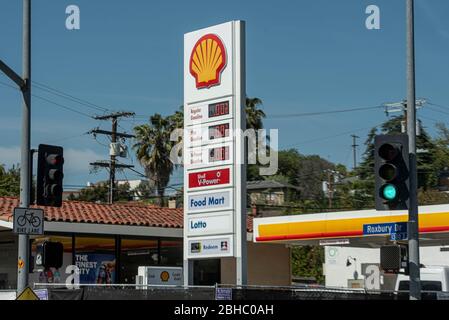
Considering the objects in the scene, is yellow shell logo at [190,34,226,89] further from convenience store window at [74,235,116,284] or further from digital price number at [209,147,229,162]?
convenience store window at [74,235,116,284]

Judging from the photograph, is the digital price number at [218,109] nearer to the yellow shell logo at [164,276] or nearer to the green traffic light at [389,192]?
the green traffic light at [389,192]

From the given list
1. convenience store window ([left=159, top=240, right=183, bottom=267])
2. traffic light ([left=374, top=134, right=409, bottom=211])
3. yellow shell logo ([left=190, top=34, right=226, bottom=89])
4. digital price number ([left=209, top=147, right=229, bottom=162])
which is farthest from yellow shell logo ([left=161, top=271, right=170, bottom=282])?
traffic light ([left=374, top=134, right=409, bottom=211])

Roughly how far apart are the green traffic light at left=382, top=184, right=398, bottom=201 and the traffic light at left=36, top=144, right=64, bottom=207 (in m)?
6.56

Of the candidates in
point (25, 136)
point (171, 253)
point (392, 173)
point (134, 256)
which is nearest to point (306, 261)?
point (171, 253)

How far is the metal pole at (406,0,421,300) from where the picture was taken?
1512 cm

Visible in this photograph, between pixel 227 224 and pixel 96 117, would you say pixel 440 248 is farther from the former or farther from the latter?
pixel 96 117

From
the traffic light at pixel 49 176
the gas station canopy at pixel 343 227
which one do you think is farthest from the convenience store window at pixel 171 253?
the traffic light at pixel 49 176

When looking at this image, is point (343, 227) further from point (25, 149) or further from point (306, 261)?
point (306, 261)

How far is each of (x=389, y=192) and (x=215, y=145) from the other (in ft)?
20.6

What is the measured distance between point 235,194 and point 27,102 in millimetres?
5132

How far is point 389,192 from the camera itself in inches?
583
